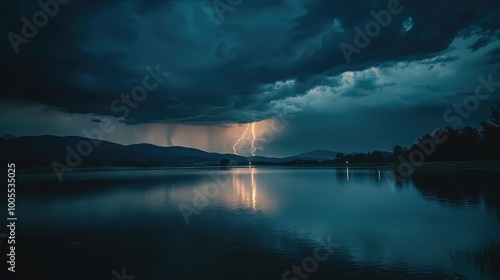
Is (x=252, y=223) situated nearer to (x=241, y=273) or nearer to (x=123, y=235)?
(x=123, y=235)

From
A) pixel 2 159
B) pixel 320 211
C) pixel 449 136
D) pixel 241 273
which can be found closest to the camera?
pixel 241 273

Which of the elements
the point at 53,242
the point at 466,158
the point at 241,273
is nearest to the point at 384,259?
the point at 241,273

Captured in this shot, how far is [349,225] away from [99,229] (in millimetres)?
19819

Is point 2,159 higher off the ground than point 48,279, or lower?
higher

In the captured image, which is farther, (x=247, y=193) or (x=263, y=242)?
(x=247, y=193)

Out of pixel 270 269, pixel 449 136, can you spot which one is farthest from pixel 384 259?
pixel 449 136

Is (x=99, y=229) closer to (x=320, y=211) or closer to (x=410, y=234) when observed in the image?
(x=320, y=211)

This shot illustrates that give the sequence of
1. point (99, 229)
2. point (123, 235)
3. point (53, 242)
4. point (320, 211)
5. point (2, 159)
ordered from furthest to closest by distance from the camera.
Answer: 1. point (2, 159)
2. point (320, 211)
3. point (99, 229)
4. point (123, 235)
5. point (53, 242)

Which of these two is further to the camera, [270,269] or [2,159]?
[2,159]

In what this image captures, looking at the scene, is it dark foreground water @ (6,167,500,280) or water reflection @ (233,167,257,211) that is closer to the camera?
dark foreground water @ (6,167,500,280)

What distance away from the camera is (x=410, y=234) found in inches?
827

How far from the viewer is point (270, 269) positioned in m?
14.4

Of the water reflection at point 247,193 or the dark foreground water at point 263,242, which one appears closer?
the dark foreground water at point 263,242

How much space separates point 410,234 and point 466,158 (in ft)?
433
